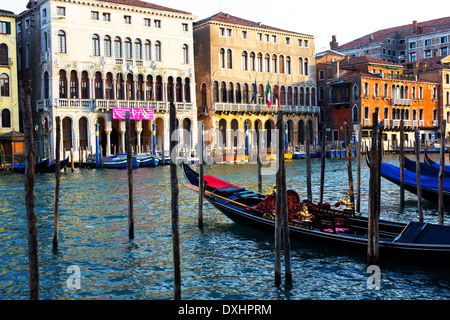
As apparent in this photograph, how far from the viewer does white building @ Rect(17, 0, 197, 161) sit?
23.7 m

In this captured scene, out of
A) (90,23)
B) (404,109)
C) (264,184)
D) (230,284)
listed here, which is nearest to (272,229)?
(230,284)

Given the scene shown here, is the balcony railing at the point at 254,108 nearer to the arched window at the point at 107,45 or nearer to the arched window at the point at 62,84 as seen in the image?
the arched window at the point at 107,45

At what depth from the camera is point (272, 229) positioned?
7477mm

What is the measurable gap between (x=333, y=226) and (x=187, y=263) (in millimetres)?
1897

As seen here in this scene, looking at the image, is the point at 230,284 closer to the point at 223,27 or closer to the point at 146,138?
the point at 146,138

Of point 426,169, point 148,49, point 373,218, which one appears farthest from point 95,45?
point 373,218

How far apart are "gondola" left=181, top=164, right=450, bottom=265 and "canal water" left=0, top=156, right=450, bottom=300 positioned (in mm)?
152

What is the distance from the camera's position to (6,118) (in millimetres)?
23359

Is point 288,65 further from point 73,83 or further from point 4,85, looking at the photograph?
point 4,85

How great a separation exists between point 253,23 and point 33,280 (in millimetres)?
28470

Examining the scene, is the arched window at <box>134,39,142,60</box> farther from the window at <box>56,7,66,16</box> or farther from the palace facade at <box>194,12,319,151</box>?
the palace facade at <box>194,12,319,151</box>

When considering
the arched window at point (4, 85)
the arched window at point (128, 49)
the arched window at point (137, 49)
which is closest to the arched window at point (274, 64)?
the arched window at point (137, 49)

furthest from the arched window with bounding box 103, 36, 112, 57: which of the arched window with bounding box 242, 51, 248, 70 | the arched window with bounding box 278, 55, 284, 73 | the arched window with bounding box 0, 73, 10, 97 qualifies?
the arched window with bounding box 278, 55, 284, 73

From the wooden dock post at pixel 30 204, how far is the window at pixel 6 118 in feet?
67.2
